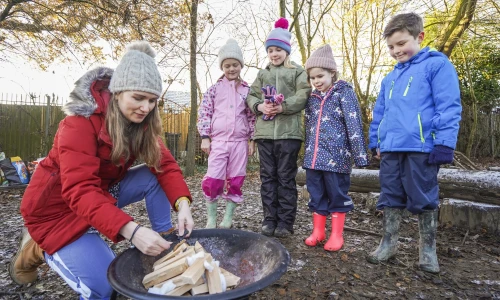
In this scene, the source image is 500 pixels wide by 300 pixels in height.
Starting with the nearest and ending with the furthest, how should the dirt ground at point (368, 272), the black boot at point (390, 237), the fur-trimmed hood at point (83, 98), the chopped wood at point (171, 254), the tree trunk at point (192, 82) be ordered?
the chopped wood at point (171, 254), the fur-trimmed hood at point (83, 98), the dirt ground at point (368, 272), the black boot at point (390, 237), the tree trunk at point (192, 82)

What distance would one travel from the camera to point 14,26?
8.72 meters

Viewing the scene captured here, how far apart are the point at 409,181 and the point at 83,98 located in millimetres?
2254

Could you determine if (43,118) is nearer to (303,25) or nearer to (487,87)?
(303,25)

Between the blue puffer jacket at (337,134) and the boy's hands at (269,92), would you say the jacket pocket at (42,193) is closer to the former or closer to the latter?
the boy's hands at (269,92)

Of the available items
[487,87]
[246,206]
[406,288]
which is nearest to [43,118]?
[246,206]

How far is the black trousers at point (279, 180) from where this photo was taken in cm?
320

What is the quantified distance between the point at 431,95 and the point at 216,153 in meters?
1.88

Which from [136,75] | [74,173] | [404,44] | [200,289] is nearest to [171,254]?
[200,289]

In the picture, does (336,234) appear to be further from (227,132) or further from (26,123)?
(26,123)

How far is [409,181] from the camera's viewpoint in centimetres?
257

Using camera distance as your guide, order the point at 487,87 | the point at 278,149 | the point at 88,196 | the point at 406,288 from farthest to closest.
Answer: the point at 487,87 < the point at 278,149 < the point at 406,288 < the point at 88,196

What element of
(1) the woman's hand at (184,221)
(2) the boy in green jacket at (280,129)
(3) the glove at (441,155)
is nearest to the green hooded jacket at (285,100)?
(2) the boy in green jacket at (280,129)

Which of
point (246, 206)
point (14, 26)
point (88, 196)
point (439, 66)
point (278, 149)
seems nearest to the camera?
point (88, 196)

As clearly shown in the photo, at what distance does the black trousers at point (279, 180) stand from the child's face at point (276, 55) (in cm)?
78
